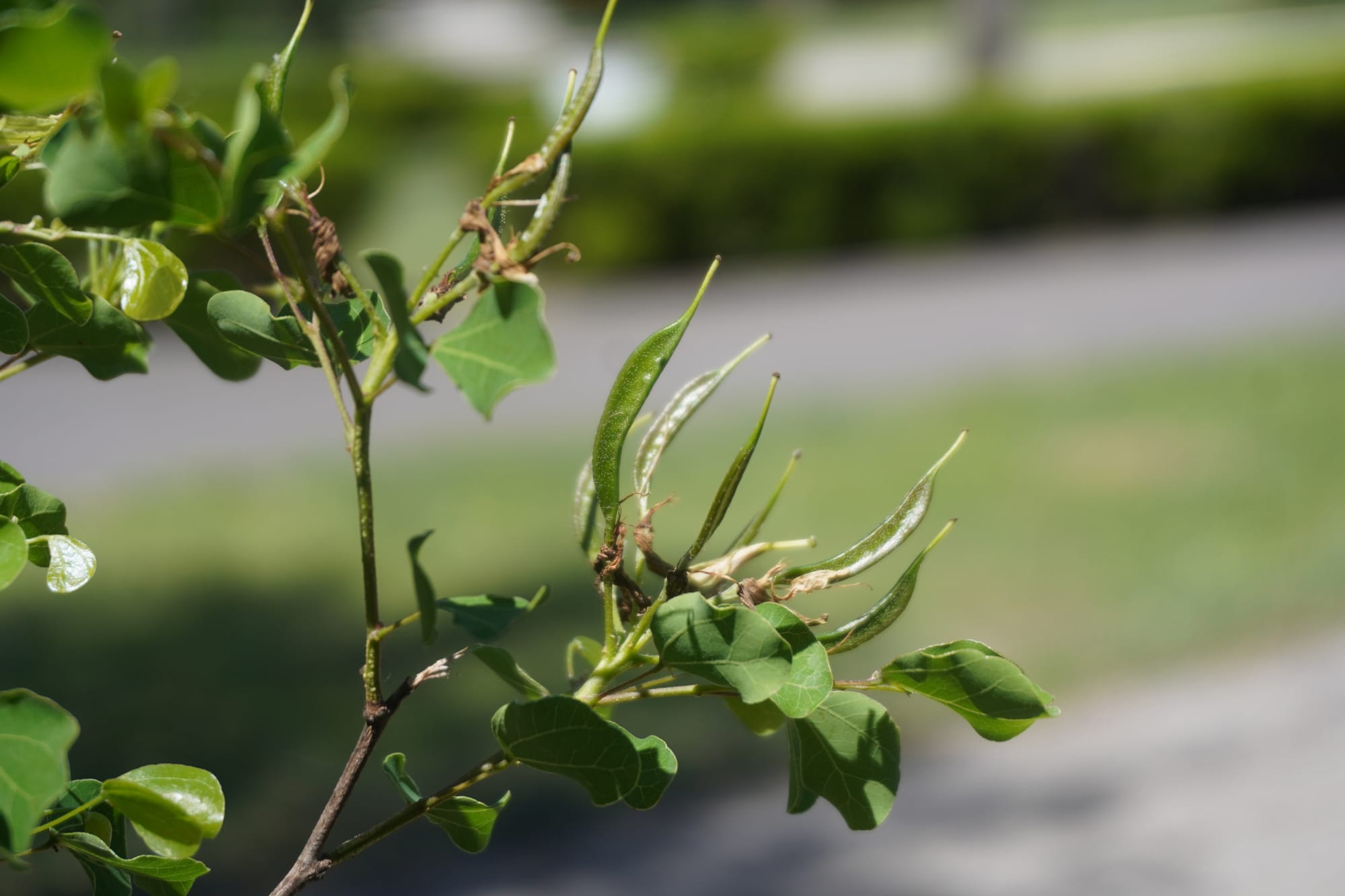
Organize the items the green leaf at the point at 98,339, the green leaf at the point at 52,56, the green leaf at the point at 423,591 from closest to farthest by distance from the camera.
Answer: the green leaf at the point at 52,56
the green leaf at the point at 423,591
the green leaf at the point at 98,339

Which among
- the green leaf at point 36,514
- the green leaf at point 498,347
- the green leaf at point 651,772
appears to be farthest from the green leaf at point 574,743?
the green leaf at point 36,514

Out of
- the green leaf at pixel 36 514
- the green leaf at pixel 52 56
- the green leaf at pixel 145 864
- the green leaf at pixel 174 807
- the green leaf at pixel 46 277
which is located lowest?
the green leaf at pixel 145 864

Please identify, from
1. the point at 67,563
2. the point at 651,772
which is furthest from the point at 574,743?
the point at 67,563

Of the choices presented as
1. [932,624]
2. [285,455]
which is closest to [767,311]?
[285,455]

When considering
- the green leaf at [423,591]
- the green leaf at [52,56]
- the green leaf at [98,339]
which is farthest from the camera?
the green leaf at [98,339]

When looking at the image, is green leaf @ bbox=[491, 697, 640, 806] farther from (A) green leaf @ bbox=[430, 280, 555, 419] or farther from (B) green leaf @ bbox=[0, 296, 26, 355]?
(B) green leaf @ bbox=[0, 296, 26, 355]

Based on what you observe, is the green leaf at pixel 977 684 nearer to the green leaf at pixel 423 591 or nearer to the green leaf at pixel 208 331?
the green leaf at pixel 423 591

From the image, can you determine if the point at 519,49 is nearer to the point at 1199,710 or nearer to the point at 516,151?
the point at 516,151

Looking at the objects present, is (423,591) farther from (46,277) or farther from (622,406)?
(46,277)
